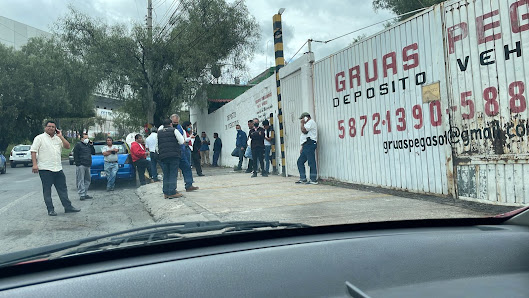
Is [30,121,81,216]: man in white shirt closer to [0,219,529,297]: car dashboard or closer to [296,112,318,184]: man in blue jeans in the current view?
[296,112,318,184]: man in blue jeans

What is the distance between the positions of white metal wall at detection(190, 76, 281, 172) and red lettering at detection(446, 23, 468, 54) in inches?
268

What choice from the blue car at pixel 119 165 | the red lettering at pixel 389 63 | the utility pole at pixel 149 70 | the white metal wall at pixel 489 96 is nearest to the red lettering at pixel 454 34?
the white metal wall at pixel 489 96

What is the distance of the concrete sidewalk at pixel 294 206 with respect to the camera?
5133mm

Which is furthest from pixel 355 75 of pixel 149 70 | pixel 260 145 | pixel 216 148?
pixel 149 70

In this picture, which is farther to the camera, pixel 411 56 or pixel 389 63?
pixel 389 63

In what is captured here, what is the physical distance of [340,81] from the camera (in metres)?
8.79

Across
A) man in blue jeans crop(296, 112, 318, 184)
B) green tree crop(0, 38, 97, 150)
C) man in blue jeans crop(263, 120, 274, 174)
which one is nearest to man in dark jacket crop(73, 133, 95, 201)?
man in blue jeans crop(263, 120, 274, 174)

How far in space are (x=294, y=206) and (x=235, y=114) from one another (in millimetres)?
11238

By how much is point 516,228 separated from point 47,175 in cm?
730

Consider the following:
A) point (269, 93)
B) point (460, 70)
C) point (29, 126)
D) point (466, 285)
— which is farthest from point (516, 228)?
point (29, 126)

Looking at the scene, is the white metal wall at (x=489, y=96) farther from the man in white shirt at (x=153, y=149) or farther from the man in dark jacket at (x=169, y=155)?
the man in white shirt at (x=153, y=149)

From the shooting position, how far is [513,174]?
5141 millimetres

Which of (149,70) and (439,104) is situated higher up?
(149,70)

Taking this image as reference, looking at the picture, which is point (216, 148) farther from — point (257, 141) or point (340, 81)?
point (340, 81)
